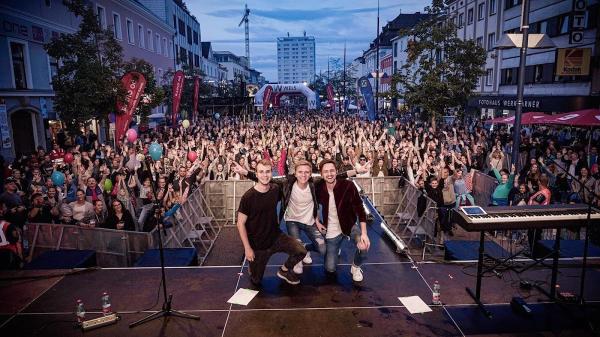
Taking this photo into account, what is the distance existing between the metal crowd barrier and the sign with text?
21.0m

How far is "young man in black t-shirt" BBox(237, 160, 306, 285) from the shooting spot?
5.14 metres

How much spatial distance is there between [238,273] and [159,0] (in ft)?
146

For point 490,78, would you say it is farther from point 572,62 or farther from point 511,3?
point 572,62

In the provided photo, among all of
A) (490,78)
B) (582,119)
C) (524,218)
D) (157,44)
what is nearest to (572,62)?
(582,119)

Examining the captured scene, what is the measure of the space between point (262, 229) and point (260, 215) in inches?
7.8

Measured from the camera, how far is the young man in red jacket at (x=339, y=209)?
5508mm

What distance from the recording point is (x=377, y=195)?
38.3ft

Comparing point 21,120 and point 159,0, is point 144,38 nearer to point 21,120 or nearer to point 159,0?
point 159,0

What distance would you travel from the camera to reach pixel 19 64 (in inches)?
739

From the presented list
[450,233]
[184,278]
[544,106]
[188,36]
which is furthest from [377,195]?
[188,36]

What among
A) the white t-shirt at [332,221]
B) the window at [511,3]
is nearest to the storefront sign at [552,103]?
the window at [511,3]

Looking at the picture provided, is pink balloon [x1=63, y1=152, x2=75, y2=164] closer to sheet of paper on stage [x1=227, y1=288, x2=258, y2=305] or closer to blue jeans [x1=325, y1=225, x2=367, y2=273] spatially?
sheet of paper on stage [x1=227, y1=288, x2=258, y2=305]

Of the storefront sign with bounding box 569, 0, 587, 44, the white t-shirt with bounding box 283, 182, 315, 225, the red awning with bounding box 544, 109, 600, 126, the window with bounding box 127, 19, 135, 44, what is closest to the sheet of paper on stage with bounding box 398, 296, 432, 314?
the white t-shirt with bounding box 283, 182, 315, 225

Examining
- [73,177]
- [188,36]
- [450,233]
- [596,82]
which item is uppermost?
[188,36]
